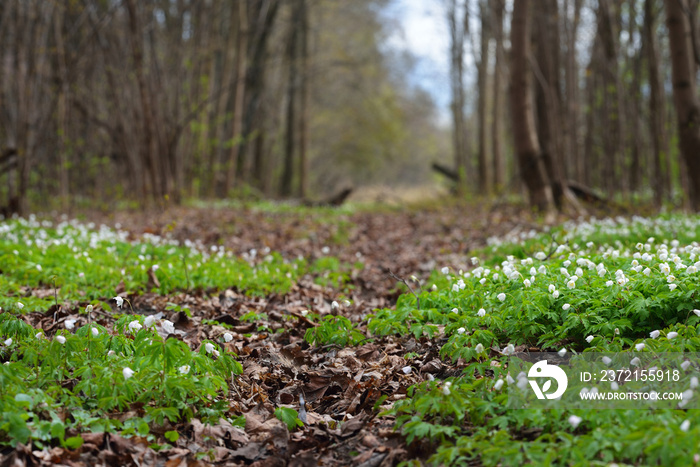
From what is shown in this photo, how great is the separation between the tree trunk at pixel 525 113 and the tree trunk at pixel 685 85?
2816 mm

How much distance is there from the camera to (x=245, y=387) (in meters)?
3.76

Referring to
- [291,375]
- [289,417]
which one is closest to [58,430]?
[289,417]

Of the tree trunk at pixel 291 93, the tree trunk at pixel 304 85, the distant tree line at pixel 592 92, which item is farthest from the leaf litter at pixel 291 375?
the tree trunk at pixel 291 93

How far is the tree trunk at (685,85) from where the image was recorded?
10438 millimetres

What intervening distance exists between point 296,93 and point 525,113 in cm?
1558

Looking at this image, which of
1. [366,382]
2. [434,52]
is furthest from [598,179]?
[366,382]

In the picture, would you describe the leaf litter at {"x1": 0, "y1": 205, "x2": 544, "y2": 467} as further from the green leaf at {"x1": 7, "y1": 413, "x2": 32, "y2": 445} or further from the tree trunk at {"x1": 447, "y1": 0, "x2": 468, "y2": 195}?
the tree trunk at {"x1": 447, "y1": 0, "x2": 468, "y2": 195}

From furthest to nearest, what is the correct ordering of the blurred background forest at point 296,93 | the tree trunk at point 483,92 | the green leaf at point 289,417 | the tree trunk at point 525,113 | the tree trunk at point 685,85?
the tree trunk at point 483,92 < the tree trunk at point 525,113 < the blurred background forest at point 296,93 < the tree trunk at point 685,85 < the green leaf at point 289,417

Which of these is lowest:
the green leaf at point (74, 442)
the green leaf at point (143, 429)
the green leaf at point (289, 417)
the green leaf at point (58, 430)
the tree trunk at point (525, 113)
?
the green leaf at point (289, 417)

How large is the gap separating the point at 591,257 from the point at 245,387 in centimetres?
323

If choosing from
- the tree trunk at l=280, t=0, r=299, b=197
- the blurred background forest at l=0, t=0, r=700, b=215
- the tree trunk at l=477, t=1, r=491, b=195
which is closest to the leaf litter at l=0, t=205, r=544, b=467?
the blurred background forest at l=0, t=0, r=700, b=215

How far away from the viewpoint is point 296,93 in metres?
26.0

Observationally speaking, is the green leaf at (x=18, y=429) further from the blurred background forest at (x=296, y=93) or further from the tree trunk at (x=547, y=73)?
the tree trunk at (x=547, y=73)

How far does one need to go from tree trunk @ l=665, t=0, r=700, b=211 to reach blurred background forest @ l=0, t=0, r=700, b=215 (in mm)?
28
